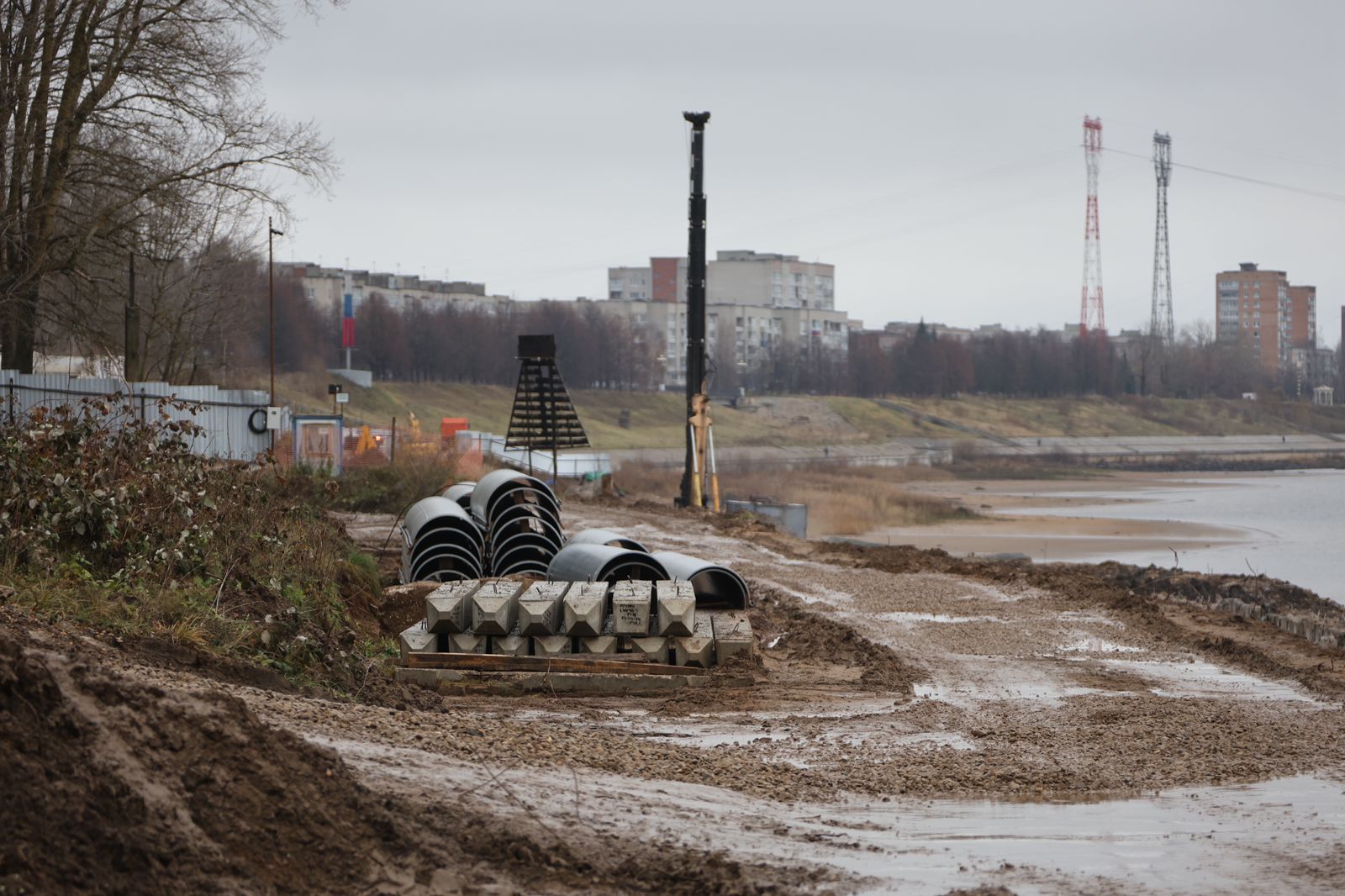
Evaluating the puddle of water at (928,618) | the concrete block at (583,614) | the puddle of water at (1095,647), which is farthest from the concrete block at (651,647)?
the puddle of water at (928,618)

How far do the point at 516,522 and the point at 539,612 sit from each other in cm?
620

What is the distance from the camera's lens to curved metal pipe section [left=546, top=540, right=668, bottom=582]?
1427 centimetres

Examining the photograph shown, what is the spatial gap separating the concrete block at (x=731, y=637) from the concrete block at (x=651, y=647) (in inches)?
20.4

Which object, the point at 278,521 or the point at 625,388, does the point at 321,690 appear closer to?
the point at 278,521

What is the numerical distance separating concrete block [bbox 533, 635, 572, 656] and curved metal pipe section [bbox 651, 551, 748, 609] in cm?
296

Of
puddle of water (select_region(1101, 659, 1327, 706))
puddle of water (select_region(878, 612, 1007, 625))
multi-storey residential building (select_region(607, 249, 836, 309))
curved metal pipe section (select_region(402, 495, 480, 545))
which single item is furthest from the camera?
multi-storey residential building (select_region(607, 249, 836, 309))

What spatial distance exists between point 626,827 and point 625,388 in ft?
392

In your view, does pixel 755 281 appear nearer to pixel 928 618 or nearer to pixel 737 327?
pixel 737 327

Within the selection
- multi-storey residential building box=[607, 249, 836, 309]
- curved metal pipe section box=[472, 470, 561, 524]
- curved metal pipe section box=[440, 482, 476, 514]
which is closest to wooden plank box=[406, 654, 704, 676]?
curved metal pipe section box=[472, 470, 561, 524]

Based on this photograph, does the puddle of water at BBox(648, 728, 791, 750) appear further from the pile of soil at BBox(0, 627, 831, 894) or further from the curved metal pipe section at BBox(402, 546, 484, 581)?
the curved metal pipe section at BBox(402, 546, 484, 581)

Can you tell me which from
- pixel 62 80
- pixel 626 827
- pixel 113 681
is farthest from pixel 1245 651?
pixel 62 80

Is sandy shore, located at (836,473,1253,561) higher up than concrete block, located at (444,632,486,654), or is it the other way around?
concrete block, located at (444,632,486,654)

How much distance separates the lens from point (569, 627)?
1202 centimetres

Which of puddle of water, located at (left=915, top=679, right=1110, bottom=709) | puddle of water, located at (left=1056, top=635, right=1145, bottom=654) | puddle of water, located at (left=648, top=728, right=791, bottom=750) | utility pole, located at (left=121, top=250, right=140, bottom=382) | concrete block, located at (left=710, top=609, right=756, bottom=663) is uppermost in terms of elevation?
utility pole, located at (left=121, top=250, right=140, bottom=382)
